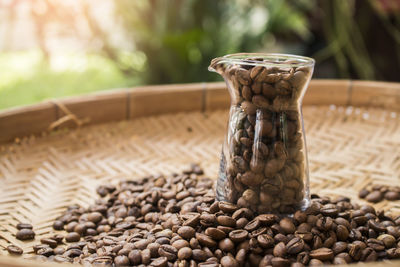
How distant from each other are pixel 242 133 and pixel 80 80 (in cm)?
213

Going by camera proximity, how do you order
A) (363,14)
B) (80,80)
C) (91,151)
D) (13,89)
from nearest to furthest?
(91,151), (13,89), (80,80), (363,14)

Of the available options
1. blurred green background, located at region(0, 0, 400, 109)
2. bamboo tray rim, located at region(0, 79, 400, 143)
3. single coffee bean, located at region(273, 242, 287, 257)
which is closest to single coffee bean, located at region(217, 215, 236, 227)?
single coffee bean, located at region(273, 242, 287, 257)

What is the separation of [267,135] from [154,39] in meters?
2.15

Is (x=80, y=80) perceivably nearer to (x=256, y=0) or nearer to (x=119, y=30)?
(x=119, y=30)

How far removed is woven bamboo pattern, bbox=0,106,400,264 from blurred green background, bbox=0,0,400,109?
3.94 feet

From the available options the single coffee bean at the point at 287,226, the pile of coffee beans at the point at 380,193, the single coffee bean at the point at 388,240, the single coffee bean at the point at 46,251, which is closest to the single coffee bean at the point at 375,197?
the pile of coffee beans at the point at 380,193

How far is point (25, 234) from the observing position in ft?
3.25

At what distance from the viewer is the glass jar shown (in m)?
0.90

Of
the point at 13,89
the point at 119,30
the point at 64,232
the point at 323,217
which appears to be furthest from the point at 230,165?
the point at 119,30

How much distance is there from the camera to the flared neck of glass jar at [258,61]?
2.99ft

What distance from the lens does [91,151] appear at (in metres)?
1.45

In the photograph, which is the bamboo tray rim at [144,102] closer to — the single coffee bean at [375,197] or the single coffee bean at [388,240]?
the single coffee bean at [375,197]

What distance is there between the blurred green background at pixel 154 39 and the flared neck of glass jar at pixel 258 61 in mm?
1792

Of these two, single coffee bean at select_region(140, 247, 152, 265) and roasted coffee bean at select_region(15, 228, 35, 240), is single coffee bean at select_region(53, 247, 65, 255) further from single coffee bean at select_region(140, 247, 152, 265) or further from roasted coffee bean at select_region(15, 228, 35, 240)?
single coffee bean at select_region(140, 247, 152, 265)
